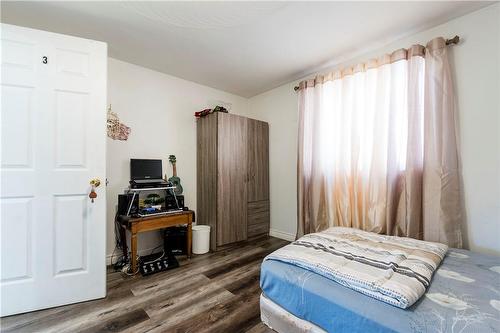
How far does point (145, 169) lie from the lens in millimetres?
2771

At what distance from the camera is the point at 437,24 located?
2.10 m

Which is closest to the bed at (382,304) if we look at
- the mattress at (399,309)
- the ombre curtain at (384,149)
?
the mattress at (399,309)

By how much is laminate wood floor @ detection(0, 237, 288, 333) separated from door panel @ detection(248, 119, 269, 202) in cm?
136

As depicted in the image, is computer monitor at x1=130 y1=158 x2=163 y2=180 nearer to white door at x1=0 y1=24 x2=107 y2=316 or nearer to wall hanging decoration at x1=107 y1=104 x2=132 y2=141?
wall hanging decoration at x1=107 y1=104 x2=132 y2=141

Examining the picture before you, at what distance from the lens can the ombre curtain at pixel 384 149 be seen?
1.97m

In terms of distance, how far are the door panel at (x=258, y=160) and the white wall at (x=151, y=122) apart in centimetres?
90

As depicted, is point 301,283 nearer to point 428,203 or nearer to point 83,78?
point 428,203

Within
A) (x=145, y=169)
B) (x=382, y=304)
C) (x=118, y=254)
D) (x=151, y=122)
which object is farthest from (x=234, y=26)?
(x=118, y=254)

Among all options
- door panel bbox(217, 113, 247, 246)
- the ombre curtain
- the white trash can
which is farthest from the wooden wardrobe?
the ombre curtain

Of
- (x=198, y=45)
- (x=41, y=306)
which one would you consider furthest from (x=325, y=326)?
(x=198, y=45)

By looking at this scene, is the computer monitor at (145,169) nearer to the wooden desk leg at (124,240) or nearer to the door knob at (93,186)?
the wooden desk leg at (124,240)

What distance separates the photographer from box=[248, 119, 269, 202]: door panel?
3.52 m

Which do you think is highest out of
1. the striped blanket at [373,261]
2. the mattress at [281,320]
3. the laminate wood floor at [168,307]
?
the striped blanket at [373,261]

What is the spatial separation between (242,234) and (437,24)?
3.43 m
